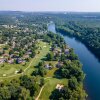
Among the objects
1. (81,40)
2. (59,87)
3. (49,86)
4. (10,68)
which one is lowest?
(81,40)

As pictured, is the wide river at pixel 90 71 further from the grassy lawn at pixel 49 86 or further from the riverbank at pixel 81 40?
the grassy lawn at pixel 49 86

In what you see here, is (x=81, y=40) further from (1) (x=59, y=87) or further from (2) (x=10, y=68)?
(1) (x=59, y=87)

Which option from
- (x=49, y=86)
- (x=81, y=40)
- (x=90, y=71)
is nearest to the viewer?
(x=49, y=86)

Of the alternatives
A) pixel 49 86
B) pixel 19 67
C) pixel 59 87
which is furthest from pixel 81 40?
pixel 59 87

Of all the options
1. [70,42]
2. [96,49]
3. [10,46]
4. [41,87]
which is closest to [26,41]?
[10,46]

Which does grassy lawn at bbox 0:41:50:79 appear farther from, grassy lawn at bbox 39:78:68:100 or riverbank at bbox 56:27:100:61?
riverbank at bbox 56:27:100:61

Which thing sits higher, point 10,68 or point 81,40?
point 10,68

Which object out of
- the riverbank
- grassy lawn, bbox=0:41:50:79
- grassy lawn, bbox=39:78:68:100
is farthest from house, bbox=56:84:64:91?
the riverbank

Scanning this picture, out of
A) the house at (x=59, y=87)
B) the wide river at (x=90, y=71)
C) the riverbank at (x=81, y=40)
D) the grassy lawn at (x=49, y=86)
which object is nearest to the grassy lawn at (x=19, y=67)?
the grassy lawn at (x=49, y=86)
